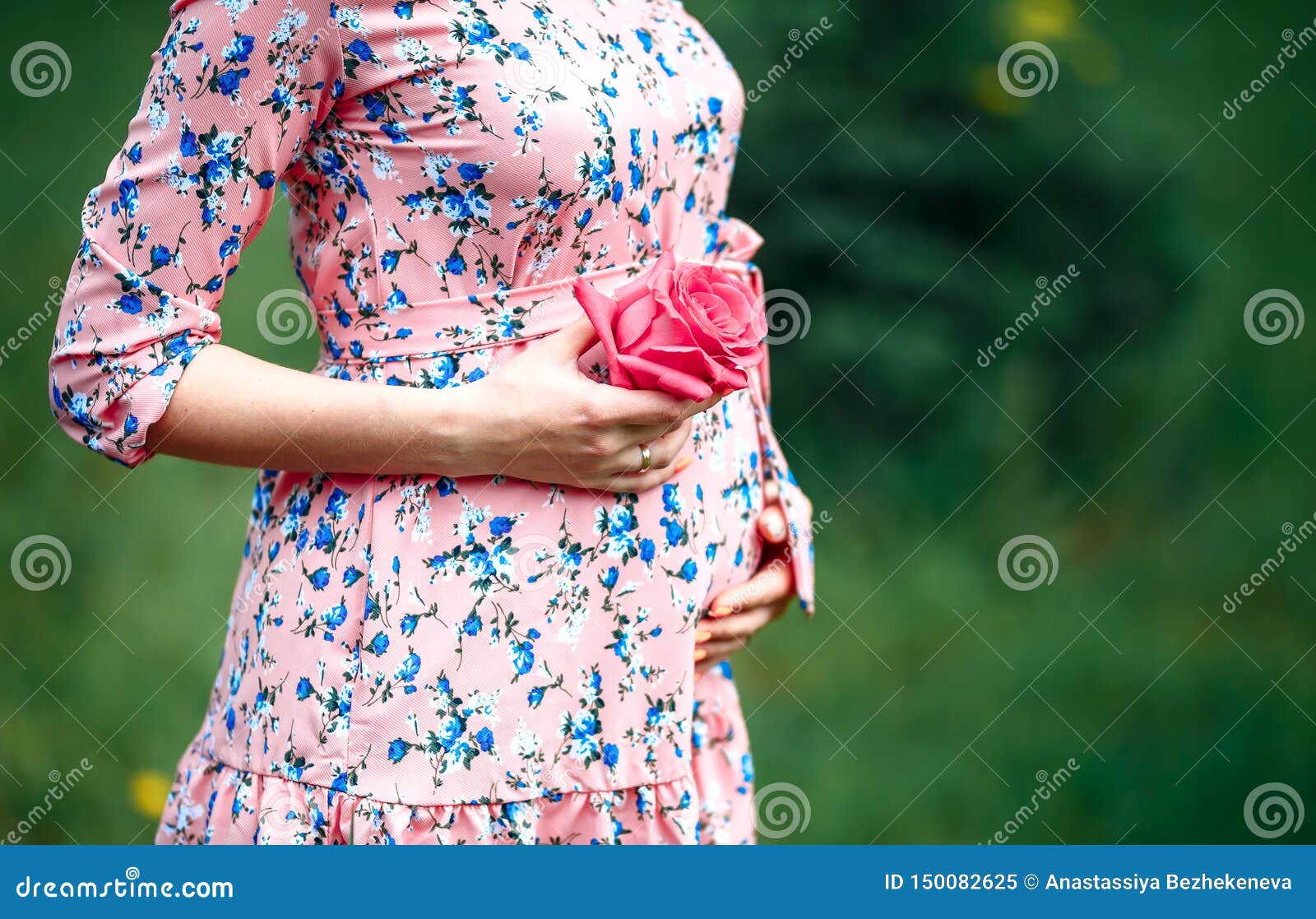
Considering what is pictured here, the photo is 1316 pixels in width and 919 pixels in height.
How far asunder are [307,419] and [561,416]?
0.23m

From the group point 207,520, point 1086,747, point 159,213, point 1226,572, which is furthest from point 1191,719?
point 159,213

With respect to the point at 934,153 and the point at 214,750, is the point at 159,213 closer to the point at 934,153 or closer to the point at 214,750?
the point at 214,750

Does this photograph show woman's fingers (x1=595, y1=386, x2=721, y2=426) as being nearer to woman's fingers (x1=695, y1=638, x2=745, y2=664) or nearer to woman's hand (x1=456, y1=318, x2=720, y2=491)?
woman's hand (x1=456, y1=318, x2=720, y2=491)

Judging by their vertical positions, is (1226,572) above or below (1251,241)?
below

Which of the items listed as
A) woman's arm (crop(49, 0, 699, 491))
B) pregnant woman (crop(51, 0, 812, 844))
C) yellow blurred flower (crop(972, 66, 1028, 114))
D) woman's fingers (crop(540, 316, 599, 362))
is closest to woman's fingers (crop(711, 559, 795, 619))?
pregnant woman (crop(51, 0, 812, 844))

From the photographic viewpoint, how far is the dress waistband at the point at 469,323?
114 centimetres

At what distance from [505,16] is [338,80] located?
162 millimetres

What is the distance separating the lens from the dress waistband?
1141 mm

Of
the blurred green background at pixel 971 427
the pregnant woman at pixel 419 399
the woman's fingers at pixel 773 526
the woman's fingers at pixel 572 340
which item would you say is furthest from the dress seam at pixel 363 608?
the blurred green background at pixel 971 427

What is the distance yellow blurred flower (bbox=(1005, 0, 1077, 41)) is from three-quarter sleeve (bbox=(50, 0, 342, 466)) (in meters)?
2.44

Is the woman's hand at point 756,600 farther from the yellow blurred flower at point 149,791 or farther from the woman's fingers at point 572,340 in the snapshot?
the yellow blurred flower at point 149,791

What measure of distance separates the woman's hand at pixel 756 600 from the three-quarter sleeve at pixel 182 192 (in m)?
0.61

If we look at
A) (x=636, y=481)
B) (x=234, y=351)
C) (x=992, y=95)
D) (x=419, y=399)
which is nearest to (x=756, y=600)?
(x=636, y=481)

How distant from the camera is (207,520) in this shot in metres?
3.06
